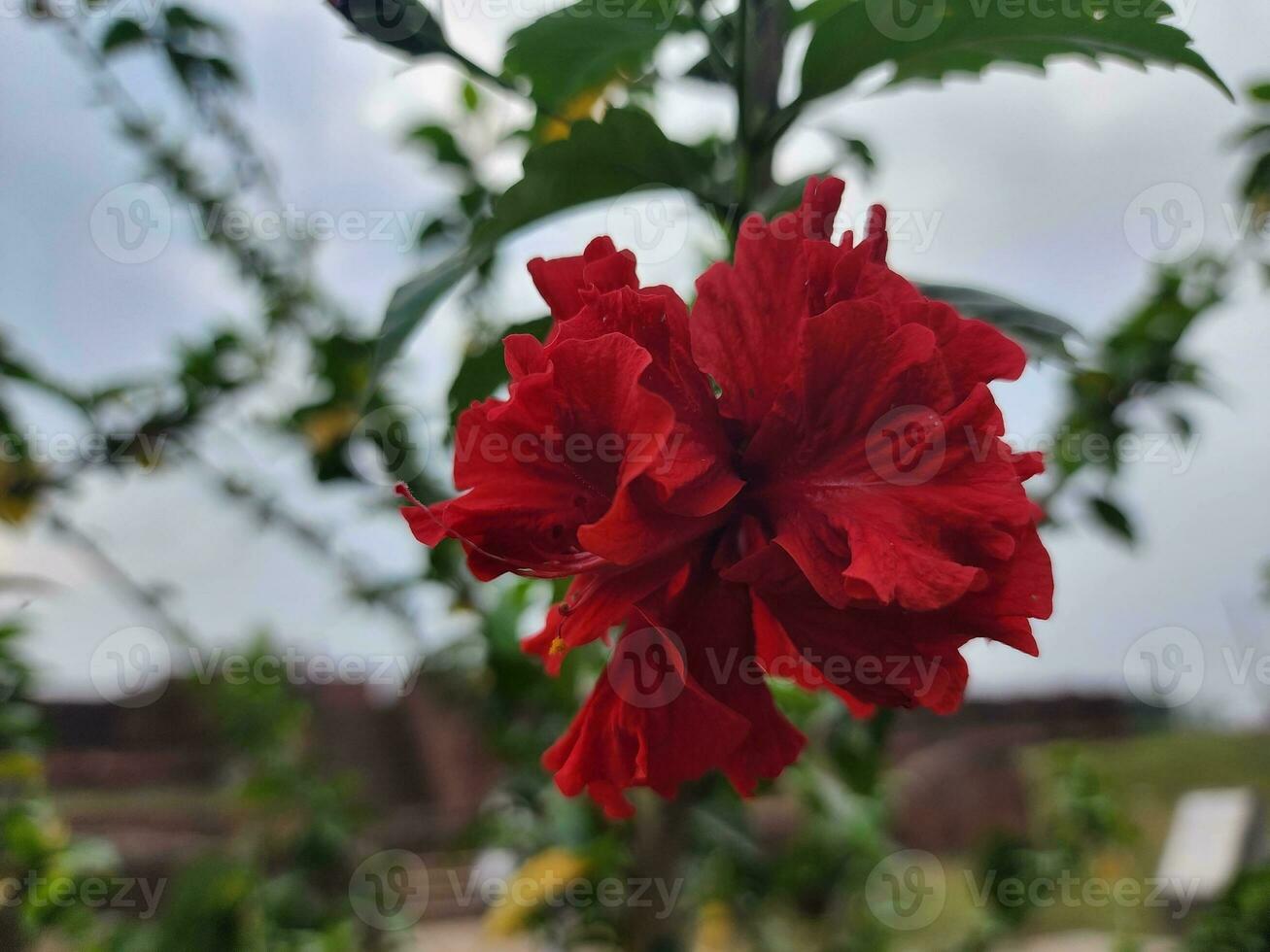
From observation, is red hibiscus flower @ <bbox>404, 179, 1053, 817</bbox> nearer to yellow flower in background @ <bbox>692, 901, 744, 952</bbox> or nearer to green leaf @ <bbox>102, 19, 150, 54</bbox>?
green leaf @ <bbox>102, 19, 150, 54</bbox>

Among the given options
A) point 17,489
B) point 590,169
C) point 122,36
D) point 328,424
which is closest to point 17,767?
point 17,489

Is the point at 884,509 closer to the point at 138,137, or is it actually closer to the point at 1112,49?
the point at 1112,49

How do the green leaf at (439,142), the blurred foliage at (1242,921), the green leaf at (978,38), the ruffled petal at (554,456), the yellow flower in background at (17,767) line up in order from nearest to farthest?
1. the ruffled petal at (554,456)
2. the green leaf at (978,38)
3. the blurred foliage at (1242,921)
4. the yellow flower in background at (17,767)
5. the green leaf at (439,142)

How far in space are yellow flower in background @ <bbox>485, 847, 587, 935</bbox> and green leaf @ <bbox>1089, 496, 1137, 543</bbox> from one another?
56 cm

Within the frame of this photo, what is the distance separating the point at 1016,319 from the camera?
0.37 m

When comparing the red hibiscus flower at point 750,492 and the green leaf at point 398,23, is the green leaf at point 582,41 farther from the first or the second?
the red hibiscus flower at point 750,492

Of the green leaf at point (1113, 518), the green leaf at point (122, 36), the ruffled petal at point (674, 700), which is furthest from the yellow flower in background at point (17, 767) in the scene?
the green leaf at point (1113, 518)

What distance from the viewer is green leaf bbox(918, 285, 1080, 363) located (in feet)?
1.18

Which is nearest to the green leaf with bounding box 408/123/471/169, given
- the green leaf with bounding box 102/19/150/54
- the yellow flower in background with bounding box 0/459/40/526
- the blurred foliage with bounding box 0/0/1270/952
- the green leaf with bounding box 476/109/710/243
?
the blurred foliage with bounding box 0/0/1270/952

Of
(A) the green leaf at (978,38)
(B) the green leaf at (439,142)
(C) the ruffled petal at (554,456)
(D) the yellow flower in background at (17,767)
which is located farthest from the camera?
(B) the green leaf at (439,142)

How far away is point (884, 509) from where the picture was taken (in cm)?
28

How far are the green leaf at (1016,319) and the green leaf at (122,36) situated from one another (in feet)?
2.54

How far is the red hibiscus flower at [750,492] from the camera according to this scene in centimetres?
27

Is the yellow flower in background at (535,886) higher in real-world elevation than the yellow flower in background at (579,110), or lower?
lower
